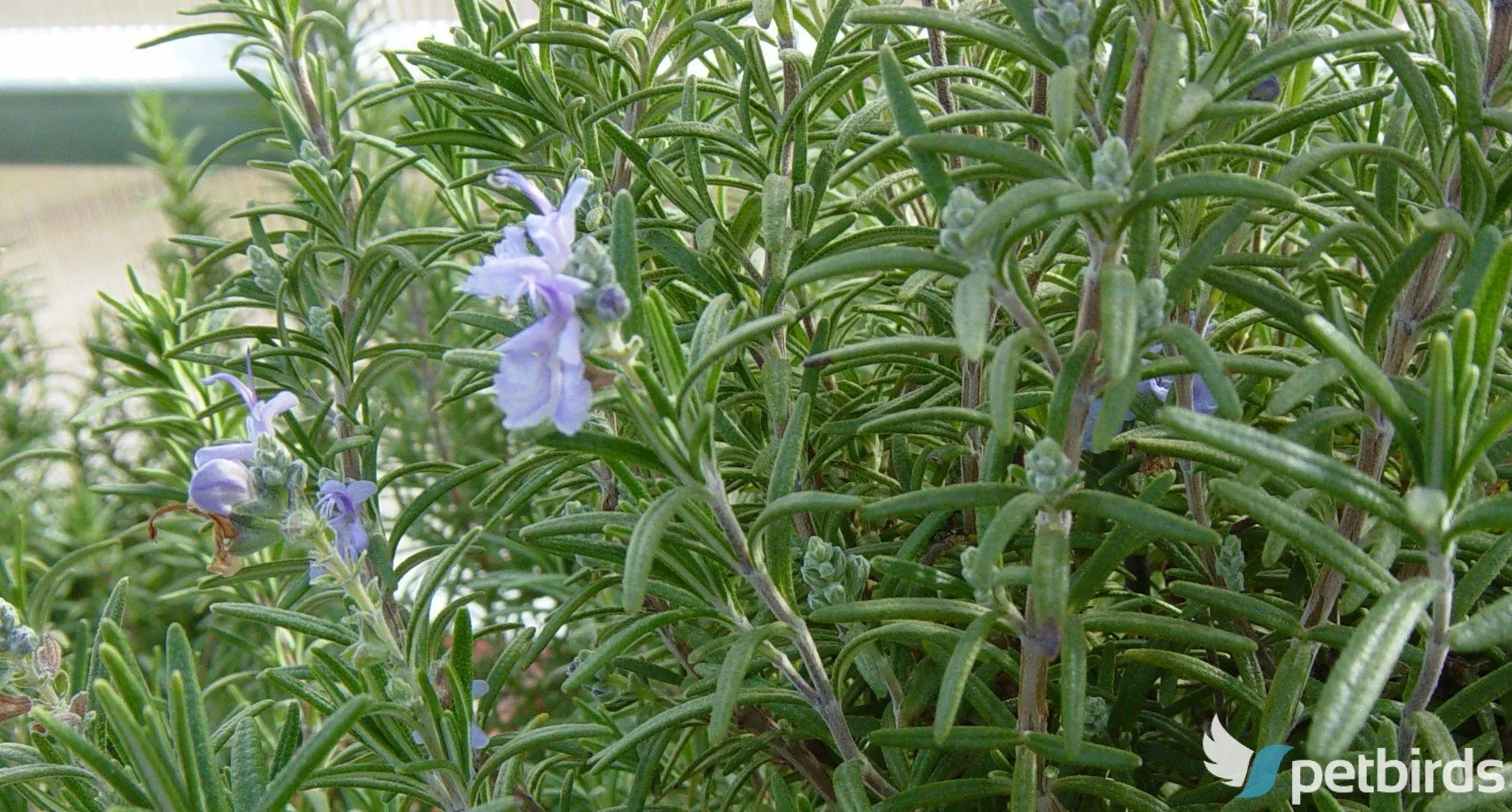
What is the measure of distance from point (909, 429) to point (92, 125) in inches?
128

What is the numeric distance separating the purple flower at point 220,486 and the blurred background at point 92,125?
2.29 m

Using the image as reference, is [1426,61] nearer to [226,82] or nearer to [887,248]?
[887,248]

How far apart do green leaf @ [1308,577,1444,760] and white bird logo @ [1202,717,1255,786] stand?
20cm

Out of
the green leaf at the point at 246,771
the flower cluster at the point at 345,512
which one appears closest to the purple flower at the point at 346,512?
the flower cluster at the point at 345,512

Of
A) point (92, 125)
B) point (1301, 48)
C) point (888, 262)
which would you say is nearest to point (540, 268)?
point (888, 262)

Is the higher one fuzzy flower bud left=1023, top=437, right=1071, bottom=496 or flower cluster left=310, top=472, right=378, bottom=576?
fuzzy flower bud left=1023, top=437, right=1071, bottom=496

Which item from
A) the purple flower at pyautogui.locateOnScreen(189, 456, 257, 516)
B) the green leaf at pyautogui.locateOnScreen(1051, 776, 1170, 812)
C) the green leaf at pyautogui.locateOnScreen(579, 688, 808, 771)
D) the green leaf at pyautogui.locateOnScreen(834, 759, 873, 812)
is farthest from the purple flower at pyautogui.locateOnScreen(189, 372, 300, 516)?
the green leaf at pyautogui.locateOnScreen(1051, 776, 1170, 812)

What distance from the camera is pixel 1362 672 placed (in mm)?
444

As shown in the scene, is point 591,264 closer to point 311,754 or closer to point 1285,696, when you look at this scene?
point 311,754

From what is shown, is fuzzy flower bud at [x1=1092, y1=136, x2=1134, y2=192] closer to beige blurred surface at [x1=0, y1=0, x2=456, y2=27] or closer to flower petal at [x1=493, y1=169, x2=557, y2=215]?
flower petal at [x1=493, y1=169, x2=557, y2=215]

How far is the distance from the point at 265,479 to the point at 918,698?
1.14 ft

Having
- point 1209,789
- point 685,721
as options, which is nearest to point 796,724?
point 685,721

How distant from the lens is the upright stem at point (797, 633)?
22.2 inches

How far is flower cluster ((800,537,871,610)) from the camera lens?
2.10ft
